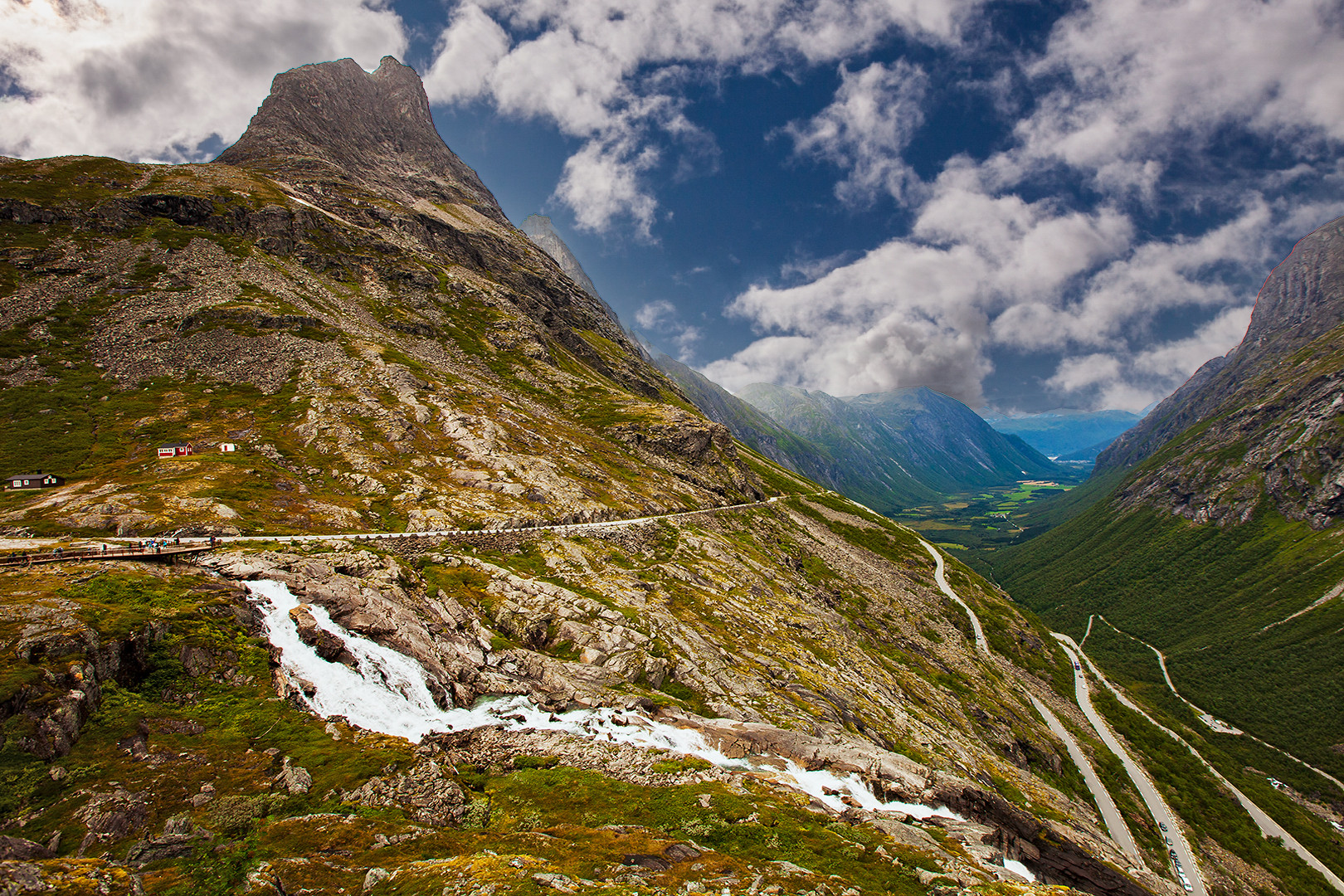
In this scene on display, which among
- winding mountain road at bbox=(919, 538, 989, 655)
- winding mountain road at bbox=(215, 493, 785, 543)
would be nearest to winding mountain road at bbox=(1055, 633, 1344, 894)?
winding mountain road at bbox=(919, 538, 989, 655)

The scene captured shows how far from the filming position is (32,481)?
187 feet

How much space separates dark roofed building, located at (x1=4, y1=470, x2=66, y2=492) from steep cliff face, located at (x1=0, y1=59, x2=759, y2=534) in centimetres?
214

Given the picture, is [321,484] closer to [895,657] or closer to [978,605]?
[895,657]

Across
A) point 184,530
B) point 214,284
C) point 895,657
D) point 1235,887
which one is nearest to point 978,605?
point 1235,887

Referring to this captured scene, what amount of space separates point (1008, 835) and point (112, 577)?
Result: 6565cm

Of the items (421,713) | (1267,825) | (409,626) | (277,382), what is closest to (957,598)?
(1267,825)

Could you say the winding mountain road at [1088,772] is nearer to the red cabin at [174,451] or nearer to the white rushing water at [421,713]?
the white rushing water at [421,713]


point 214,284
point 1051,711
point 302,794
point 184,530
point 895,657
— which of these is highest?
point 214,284

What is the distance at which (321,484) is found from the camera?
222ft

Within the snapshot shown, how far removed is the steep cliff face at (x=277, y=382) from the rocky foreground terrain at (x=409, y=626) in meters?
0.68

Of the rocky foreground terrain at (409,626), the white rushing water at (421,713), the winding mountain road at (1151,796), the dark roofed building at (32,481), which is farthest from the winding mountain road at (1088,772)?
the dark roofed building at (32,481)

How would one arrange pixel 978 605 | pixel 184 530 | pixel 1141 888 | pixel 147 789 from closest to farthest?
pixel 147 789 → pixel 1141 888 → pixel 184 530 → pixel 978 605

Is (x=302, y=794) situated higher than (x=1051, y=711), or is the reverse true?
(x=302, y=794)

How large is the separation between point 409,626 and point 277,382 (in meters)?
79.4
